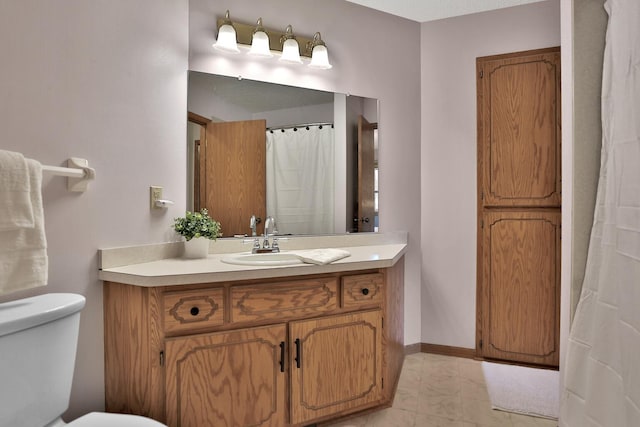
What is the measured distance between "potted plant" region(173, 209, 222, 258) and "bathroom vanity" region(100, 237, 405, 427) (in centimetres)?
7

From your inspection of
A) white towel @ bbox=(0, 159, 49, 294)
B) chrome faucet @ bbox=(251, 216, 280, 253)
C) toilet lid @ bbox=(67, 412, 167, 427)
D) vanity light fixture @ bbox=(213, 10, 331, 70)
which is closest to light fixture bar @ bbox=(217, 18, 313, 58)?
vanity light fixture @ bbox=(213, 10, 331, 70)

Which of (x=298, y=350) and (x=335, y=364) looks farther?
→ (x=335, y=364)

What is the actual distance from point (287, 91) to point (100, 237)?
1401 mm

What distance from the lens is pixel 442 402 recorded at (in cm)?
218

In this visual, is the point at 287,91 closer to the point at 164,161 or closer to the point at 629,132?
the point at 164,161

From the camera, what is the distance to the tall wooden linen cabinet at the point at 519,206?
2.58 metres

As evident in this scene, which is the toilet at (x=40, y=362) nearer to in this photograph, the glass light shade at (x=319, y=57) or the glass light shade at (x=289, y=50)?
the glass light shade at (x=289, y=50)

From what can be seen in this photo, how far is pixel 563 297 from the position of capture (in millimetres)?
1848

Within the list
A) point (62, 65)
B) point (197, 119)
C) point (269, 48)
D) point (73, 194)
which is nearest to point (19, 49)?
point (62, 65)

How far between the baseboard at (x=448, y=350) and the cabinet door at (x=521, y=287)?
88mm

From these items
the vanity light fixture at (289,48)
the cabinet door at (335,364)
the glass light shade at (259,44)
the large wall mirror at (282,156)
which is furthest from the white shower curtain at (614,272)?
the glass light shade at (259,44)

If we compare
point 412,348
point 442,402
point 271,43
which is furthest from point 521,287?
point 271,43

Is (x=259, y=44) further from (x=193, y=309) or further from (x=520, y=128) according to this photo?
(x=520, y=128)

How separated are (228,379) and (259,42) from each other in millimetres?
1824
